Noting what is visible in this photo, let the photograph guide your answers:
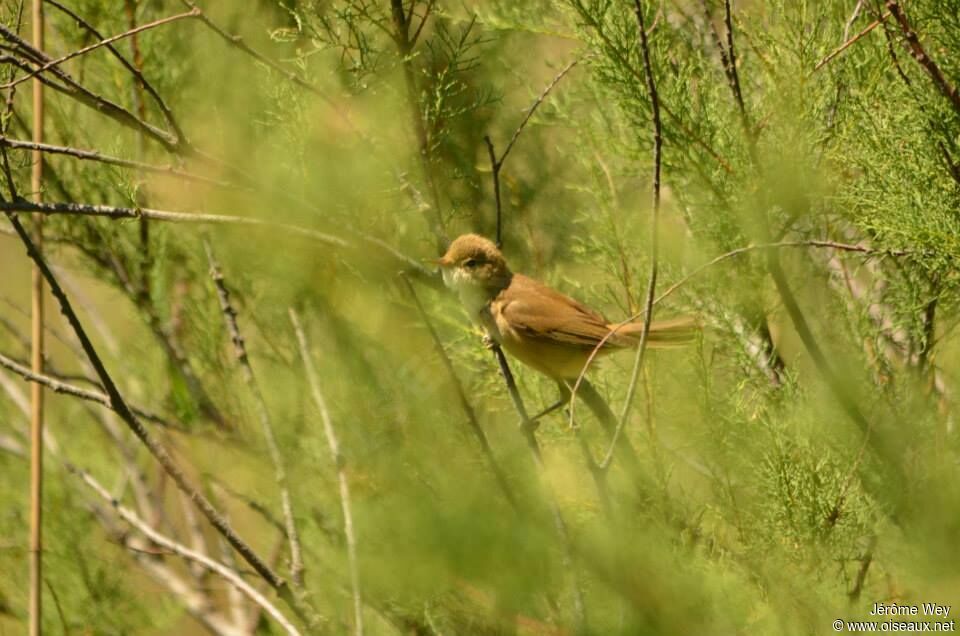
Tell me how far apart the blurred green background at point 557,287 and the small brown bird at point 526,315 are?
10cm

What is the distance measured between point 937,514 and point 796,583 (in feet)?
0.91

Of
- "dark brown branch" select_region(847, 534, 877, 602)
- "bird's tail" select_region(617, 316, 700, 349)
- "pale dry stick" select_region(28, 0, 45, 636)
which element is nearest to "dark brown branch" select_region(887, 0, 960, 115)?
"bird's tail" select_region(617, 316, 700, 349)

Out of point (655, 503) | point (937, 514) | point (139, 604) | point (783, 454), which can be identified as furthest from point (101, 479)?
point (937, 514)

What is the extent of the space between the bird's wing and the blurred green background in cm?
9

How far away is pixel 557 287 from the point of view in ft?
10.8

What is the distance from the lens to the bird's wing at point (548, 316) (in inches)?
113

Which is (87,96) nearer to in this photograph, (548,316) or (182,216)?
(182,216)

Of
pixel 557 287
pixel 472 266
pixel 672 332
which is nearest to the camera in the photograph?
pixel 672 332

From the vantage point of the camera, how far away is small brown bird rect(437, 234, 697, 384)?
276cm

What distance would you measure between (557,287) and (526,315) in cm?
45

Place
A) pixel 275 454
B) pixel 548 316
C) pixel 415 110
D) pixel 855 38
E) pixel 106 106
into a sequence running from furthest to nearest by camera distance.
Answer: pixel 548 316
pixel 415 110
pixel 106 106
pixel 275 454
pixel 855 38

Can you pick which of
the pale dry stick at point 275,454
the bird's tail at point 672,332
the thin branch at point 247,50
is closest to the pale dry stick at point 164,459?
the pale dry stick at point 275,454

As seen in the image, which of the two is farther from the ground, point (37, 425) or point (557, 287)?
point (557, 287)

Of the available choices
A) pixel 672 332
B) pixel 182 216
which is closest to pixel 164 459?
pixel 182 216
